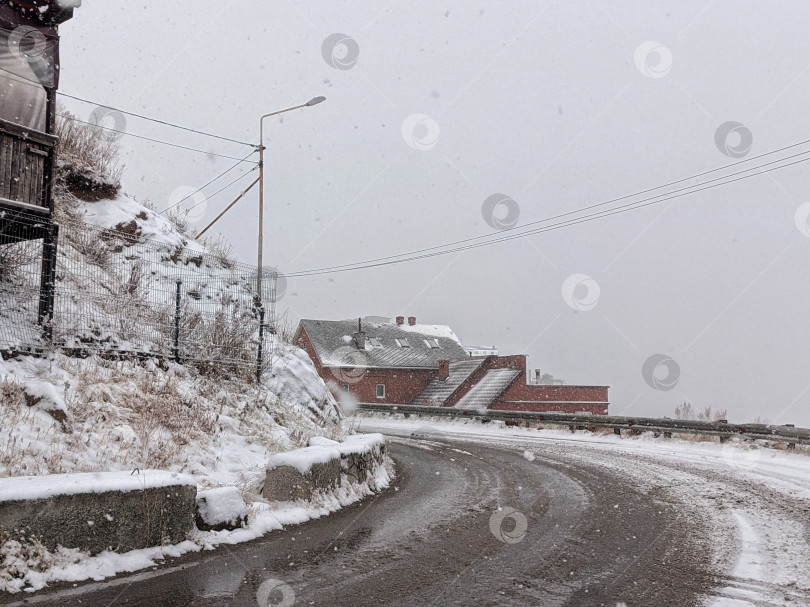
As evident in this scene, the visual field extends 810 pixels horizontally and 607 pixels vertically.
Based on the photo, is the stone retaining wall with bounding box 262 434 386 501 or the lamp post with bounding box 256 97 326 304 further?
the lamp post with bounding box 256 97 326 304

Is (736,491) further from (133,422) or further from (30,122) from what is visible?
(30,122)

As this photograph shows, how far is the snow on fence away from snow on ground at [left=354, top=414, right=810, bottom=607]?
775cm

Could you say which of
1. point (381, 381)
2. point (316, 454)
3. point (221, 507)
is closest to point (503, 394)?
point (381, 381)

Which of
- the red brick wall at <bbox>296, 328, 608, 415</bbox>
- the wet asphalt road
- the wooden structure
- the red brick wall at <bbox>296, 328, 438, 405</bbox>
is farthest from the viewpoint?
the red brick wall at <bbox>296, 328, 438, 405</bbox>

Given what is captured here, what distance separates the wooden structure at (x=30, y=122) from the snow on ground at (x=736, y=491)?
405 inches

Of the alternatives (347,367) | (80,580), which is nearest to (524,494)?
(80,580)

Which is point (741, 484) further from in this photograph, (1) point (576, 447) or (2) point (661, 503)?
(1) point (576, 447)

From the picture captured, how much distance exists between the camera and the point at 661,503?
8484 mm

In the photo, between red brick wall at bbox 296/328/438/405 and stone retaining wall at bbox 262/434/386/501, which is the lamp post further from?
red brick wall at bbox 296/328/438/405

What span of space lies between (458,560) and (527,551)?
764 millimetres

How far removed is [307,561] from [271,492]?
2.33 m

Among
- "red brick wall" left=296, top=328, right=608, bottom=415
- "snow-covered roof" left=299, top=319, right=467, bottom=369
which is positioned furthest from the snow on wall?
"snow-covered roof" left=299, top=319, right=467, bottom=369

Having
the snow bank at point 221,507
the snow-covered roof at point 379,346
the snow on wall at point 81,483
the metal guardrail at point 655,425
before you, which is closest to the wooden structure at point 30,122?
the snow on wall at point 81,483

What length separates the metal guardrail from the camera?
15.6 meters
